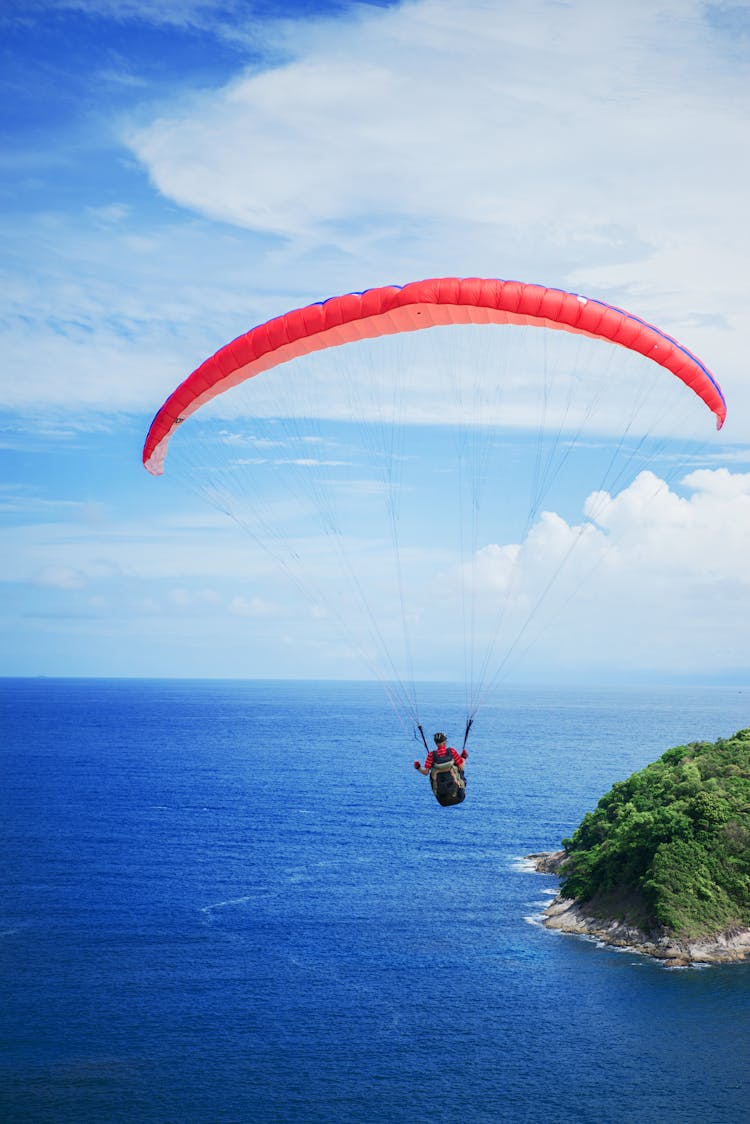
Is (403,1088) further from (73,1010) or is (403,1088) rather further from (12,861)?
(12,861)

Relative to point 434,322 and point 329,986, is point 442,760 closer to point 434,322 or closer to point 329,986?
point 434,322

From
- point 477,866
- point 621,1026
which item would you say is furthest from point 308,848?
point 621,1026

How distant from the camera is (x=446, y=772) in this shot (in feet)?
65.0

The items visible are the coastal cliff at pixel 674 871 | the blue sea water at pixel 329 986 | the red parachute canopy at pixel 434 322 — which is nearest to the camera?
the red parachute canopy at pixel 434 322

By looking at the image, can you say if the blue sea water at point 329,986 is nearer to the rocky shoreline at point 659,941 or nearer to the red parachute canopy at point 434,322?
the rocky shoreline at point 659,941

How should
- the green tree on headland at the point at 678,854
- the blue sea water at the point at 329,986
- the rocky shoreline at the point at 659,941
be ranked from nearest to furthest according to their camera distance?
the blue sea water at the point at 329,986 → the rocky shoreline at the point at 659,941 → the green tree on headland at the point at 678,854

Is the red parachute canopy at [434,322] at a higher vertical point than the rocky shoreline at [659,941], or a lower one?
higher

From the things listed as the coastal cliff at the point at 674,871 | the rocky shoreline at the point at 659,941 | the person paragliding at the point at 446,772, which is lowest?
the rocky shoreline at the point at 659,941

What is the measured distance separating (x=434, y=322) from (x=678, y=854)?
36746mm

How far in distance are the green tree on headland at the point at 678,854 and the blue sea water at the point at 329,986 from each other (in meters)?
2.97

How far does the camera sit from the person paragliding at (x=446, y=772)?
1967 centimetres

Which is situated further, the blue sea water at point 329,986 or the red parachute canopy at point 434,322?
the blue sea water at point 329,986

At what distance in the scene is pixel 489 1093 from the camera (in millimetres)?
36906

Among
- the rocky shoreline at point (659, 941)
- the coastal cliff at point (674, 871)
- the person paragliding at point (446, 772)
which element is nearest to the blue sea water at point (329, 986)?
the rocky shoreline at point (659, 941)
